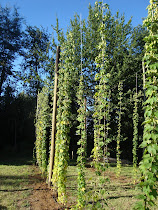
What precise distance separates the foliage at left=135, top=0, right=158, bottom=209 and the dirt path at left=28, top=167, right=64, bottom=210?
88.8 inches

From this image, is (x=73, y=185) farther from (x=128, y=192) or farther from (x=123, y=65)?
(x=123, y=65)

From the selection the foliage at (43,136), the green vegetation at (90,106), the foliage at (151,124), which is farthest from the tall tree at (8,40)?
the foliage at (151,124)

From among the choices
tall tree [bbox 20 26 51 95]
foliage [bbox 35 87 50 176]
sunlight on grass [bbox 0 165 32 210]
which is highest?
tall tree [bbox 20 26 51 95]

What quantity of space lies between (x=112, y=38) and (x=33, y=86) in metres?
7.71

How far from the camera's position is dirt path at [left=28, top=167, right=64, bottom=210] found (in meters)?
3.60

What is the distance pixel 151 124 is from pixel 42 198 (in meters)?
3.17

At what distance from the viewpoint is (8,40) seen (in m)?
14.9

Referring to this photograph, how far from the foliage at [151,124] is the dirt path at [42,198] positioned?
225 cm

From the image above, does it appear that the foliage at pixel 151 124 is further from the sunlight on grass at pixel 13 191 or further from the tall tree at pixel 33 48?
the tall tree at pixel 33 48

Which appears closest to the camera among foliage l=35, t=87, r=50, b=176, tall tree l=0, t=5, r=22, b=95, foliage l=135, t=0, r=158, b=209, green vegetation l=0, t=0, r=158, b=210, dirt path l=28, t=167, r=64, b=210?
foliage l=135, t=0, r=158, b=209

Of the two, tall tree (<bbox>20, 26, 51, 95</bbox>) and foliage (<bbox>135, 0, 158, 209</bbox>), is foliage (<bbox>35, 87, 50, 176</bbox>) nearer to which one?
foliage (<bbox>135, 0, 158, 209</bbox>)

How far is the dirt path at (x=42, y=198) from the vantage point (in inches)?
142

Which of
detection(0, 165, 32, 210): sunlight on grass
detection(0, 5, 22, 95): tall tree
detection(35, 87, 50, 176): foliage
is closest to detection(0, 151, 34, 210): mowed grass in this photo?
detection(0, 165, 32, 210): sunlight on grass

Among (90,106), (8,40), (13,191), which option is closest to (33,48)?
(8,40)
